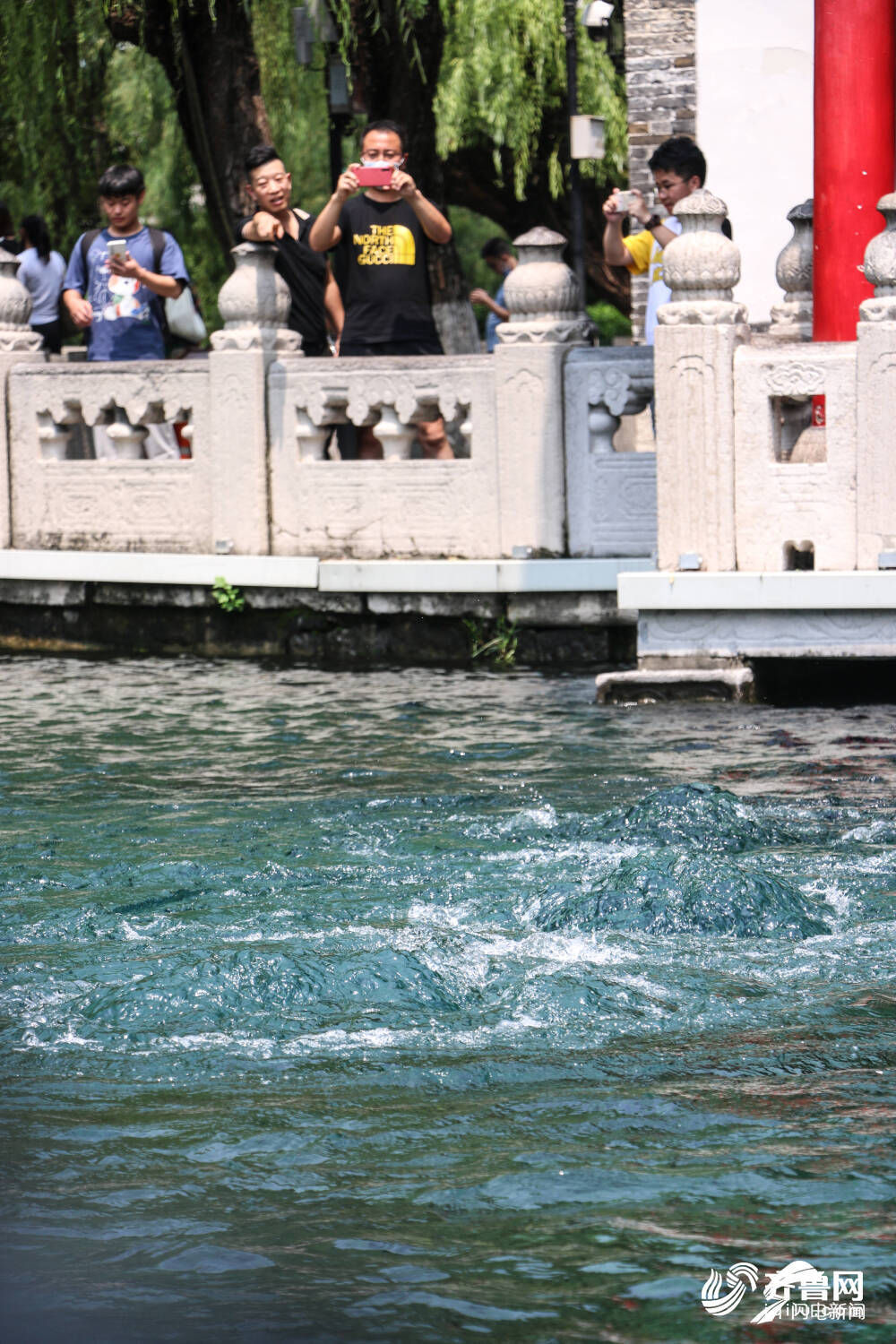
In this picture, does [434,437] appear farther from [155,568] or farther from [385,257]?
[155,568]

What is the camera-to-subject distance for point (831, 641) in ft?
27.8

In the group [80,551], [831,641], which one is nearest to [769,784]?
[831,641]

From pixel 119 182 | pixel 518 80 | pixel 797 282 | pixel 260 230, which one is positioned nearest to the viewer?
pixel 260 230

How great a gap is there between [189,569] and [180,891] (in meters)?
4.56

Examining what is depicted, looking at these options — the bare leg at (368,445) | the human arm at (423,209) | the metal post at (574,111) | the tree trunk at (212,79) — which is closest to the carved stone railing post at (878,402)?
the human arm at (423,209)

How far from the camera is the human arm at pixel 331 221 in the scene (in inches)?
364

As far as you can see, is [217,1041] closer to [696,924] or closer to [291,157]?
[696,924]

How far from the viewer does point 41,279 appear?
12430 millimetres

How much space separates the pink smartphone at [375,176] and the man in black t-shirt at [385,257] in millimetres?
37

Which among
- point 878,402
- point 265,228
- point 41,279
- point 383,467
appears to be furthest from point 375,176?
point 41,279

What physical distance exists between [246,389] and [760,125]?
16.7 ft

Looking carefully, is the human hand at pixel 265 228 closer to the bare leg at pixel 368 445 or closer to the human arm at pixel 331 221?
the human arm at pixel 331 221

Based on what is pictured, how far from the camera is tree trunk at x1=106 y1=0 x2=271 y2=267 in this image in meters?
13.4

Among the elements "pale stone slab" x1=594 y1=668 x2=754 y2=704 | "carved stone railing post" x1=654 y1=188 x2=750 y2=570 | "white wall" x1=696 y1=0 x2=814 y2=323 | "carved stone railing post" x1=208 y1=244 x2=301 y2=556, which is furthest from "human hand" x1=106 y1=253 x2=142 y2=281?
"white wall" x1=696 y1=0 x2=814 y2=323
